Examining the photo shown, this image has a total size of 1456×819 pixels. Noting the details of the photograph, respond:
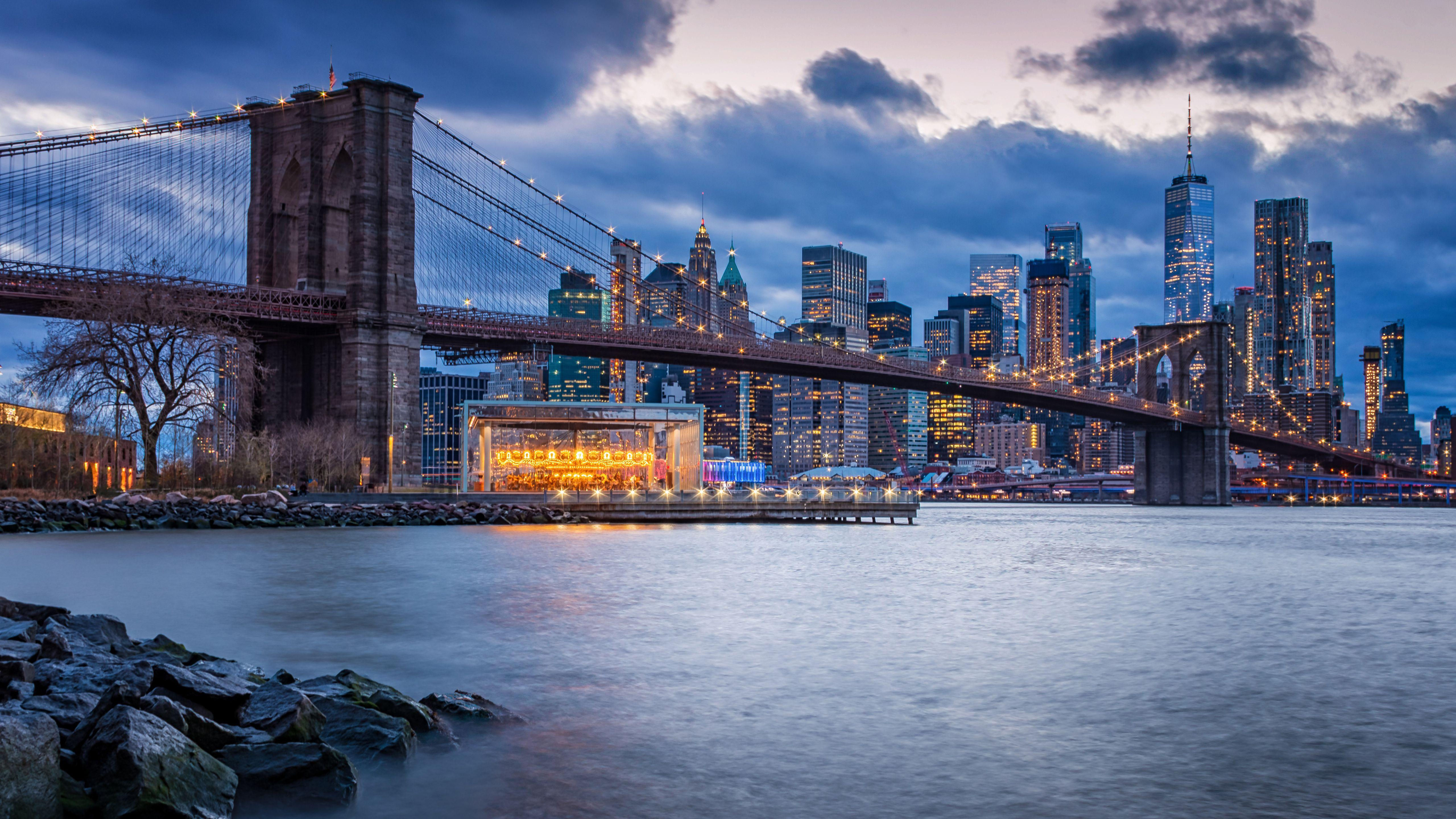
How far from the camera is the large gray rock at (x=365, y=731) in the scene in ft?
29.6

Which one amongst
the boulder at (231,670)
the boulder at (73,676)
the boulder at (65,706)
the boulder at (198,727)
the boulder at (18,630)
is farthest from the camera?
the boulder at (18,630)

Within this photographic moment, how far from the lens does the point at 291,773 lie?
7992 millimetres

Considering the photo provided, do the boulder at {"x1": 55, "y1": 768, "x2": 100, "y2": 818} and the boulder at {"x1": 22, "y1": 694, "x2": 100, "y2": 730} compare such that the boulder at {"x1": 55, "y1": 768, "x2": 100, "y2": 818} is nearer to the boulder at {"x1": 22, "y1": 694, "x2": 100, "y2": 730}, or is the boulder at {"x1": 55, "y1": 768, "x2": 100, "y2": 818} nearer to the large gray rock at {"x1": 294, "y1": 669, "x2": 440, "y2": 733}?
the boulder at {"x1": 22, "y1": 694, "x2": 100, "y2": 730}

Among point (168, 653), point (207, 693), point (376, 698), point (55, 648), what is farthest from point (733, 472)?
point (207, 693)

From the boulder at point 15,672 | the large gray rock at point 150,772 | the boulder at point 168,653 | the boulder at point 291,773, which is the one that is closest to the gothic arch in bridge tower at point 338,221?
the boulder at point 168,653

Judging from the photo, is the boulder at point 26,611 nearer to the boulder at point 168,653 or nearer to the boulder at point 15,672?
the boulder at point 168,653

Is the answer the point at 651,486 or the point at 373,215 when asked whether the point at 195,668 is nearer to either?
the point at 373,215

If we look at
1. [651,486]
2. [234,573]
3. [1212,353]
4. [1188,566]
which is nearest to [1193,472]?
[1212,353]

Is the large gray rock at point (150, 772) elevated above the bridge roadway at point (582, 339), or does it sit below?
below

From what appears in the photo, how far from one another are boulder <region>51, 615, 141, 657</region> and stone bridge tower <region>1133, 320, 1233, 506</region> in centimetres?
9985

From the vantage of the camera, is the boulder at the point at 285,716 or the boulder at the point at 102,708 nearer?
the boulder at the point at 102,708

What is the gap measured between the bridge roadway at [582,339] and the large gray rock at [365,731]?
3721cm

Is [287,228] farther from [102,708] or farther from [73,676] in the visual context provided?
[102,708]

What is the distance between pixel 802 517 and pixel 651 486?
1420 centimetres
